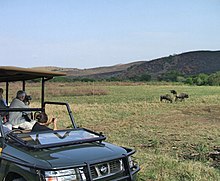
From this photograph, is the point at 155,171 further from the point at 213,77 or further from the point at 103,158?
the point at 213,77

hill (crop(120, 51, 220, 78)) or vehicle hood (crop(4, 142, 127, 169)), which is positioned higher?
hill (crop(120, 51, 220, 78))

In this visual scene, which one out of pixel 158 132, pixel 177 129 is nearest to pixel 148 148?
pixel 158 132

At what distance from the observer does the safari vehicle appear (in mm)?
3779

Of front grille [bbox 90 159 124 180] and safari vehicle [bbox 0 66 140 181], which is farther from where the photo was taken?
front grille [bbox 90 159 124 180]

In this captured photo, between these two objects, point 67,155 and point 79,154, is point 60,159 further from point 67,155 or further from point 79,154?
point 79,154

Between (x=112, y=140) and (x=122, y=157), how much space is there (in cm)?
653

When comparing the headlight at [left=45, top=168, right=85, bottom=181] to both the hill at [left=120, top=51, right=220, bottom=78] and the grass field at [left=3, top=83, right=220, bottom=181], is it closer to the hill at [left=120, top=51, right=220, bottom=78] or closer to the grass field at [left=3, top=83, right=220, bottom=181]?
the grass field at [left=3, top=83, right=220, bottom=181]

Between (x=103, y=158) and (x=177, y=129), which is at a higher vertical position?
(x=103, y=158)

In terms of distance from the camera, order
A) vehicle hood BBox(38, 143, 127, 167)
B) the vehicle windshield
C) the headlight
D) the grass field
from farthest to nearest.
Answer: the grass field, the vehicle windshield, vehicle hood BBox(38, 143, 127, 167), the headlight

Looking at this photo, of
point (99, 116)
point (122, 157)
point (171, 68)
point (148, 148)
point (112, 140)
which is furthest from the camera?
point (171, 68)

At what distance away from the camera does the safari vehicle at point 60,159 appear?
378 cm

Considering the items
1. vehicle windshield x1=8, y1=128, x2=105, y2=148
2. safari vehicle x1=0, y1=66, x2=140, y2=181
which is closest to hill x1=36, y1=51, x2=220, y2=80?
vehicle windshield x1=8, y1=128, x2=105, y2=148

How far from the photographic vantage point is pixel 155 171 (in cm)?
620

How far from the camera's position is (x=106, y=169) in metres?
4.05
